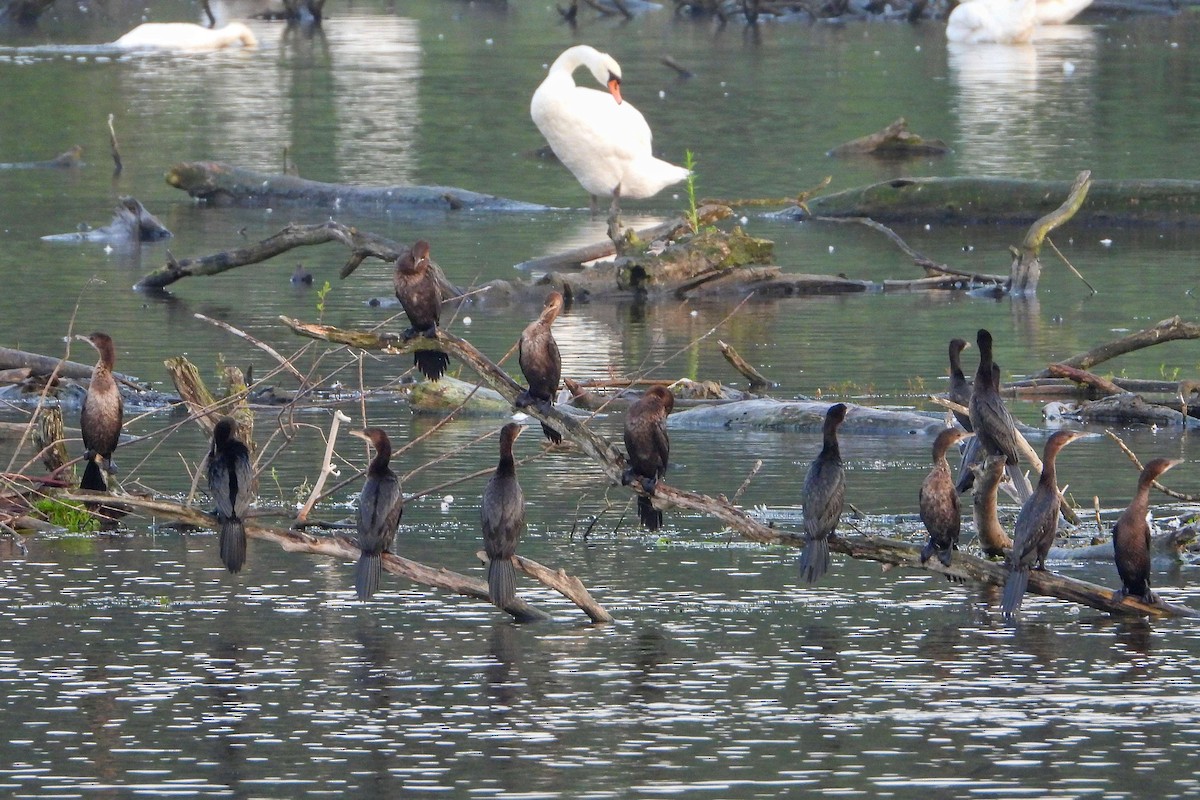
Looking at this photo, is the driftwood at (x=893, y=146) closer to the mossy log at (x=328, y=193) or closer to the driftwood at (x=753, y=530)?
the mossy log at (x=328, y=193)

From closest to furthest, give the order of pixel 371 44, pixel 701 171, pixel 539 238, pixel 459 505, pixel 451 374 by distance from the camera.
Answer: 1. pixel 459 505
2. pixel 451 374
3. pixel 539 238
4. pixel 701 171
5. pixel 371 44

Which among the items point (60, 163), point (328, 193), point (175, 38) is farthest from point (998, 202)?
point (175, 38)

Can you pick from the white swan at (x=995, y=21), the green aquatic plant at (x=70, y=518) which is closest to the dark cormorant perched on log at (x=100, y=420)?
the green aquatic plant at (x=70, y=518)

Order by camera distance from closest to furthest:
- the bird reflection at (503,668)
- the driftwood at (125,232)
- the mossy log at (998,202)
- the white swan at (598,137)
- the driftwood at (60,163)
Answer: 1. the bird reflection at (503,668)
2. the driftwood at (125,232)
3. the white swan at (598,137)
4. the mossy log at (998,202)
5. the driftwood at (60,163)

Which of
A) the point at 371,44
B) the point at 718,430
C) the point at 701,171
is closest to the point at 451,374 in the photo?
the point at 718,430

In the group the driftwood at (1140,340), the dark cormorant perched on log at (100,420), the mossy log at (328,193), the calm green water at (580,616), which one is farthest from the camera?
the mossy log at (328,193)

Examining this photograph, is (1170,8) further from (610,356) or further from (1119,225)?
(610,356)

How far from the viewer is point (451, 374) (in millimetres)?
14125

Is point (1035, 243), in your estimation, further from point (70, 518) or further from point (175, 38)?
point (175, 38)

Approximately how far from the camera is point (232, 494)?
27.0ft

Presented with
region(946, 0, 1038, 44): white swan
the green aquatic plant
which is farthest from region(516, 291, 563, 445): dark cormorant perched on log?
region(946, 0, 1038, 44): white swan

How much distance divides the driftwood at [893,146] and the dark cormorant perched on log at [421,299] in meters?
18.2

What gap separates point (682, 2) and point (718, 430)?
4800cm

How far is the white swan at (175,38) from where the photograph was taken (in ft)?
155
